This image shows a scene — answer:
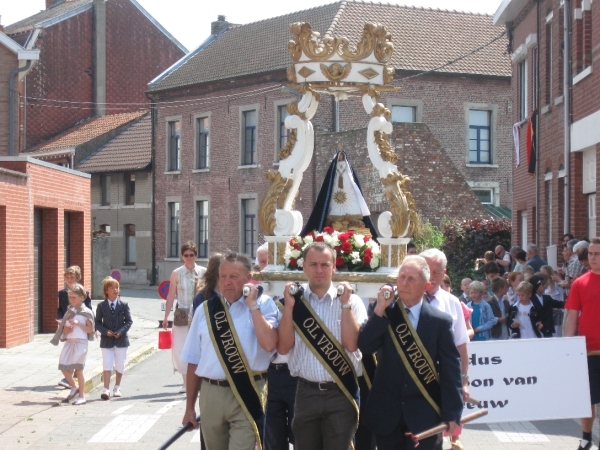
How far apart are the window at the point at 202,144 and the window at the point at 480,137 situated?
441 inches

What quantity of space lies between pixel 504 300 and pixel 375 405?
7647mm

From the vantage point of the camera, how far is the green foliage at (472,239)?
28578 millimetres

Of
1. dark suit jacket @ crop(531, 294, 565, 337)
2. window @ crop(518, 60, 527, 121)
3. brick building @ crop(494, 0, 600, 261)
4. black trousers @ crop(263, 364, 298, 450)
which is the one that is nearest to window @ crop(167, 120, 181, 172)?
brick building @ crop(494, 0, 600, 261)

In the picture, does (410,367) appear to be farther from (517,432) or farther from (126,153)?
(126,153)

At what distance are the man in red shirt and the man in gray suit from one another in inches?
132

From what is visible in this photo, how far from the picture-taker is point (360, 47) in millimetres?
11891

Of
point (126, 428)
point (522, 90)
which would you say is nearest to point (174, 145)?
point (522, 90)

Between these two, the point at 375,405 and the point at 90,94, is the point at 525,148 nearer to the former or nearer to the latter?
the point at 375,405

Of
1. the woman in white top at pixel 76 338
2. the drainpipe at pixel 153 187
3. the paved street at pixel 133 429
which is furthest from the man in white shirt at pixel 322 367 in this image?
the drainpipe at pixel 153 187

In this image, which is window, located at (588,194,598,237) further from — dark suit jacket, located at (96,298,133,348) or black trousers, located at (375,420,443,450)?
black trousers, located at (375,420,443,450)

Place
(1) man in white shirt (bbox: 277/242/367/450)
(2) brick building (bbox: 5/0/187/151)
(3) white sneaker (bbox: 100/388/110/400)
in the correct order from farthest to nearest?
(2) brick building (bbox: 5/0/187/151), (3) white sneaker (bbox: 100/388/110/400), (1) man in white shirt (bbox: 277/242/367/450)

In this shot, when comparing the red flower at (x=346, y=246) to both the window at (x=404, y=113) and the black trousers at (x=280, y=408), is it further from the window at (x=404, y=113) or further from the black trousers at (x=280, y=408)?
the window at (x=404, y=113)

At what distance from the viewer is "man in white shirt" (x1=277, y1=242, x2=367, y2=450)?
6652mm

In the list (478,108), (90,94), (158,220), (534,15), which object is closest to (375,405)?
(534,15)
